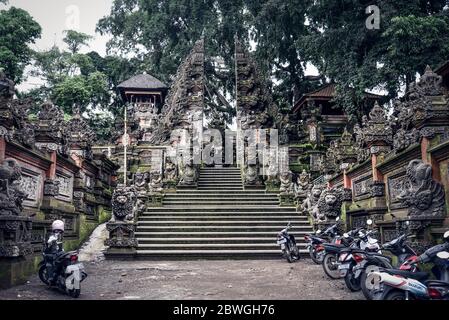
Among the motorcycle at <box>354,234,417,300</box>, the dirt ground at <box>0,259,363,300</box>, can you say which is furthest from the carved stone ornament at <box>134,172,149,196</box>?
the motorcycle at <box>354,234,417,300</box>

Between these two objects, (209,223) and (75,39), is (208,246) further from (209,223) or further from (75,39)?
(75,39)

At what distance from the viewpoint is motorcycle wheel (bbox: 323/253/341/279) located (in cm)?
781

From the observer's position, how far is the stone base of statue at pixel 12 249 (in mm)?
6398

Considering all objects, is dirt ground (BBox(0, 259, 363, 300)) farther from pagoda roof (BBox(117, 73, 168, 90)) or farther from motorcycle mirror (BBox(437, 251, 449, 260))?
pagoda roof (BBox(117, 73, 168, 90))

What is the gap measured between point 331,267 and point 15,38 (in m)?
25.6

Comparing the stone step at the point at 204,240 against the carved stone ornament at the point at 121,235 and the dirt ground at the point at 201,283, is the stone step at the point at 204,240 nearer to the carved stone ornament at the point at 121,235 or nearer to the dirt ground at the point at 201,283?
the carved stone ornament at the point at 121,235

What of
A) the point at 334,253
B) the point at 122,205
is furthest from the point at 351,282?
the point at 122,205

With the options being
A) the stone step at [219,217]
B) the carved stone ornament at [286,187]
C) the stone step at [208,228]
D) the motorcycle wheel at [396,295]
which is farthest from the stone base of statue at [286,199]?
the motorcycle wheel at [396,295]

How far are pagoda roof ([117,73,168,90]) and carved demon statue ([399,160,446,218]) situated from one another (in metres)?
28.9

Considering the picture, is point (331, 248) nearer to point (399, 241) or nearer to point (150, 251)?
point (399, 241)

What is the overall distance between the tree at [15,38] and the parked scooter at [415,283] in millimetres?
25903

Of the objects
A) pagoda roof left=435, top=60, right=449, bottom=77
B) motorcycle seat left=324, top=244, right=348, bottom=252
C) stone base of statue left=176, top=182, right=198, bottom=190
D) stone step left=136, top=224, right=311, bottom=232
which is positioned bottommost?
motorcycle seat left=324, top=244, right=348, bottom=252

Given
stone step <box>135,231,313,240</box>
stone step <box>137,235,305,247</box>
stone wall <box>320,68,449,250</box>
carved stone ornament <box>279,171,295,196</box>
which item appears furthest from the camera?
carved stone ornament <box>279,171,295,196</box>
